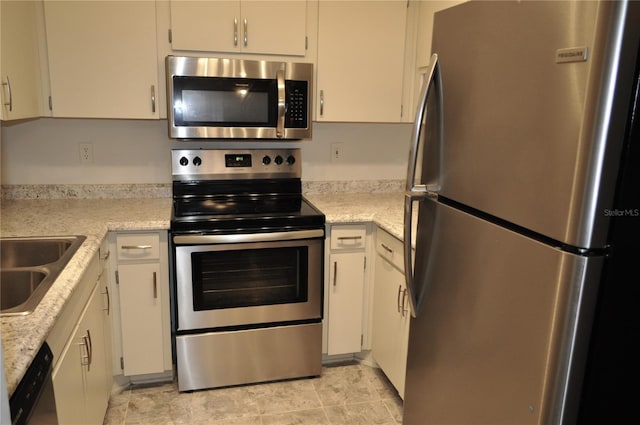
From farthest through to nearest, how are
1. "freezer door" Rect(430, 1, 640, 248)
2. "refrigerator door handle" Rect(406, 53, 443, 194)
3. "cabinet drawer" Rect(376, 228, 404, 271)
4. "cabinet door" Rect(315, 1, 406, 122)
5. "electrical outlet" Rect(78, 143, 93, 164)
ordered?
"electrical outlet" Rect(78, 143, 93, 164) < "cabinet door" Rect(315, 1, 406, 122) < "cabinet drawer" Rect(376, 228, 404, 271) < "refrigerator door handle" Rect(406, 53, 443, 194) < "freezer door" Rect(430, 1, 640, 248)

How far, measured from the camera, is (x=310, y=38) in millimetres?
2561

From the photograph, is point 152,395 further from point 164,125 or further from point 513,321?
point 513,321

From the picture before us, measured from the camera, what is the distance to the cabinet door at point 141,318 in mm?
2303

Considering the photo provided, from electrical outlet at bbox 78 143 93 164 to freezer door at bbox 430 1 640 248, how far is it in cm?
216

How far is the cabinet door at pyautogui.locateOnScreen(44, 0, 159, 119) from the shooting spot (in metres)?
2.28

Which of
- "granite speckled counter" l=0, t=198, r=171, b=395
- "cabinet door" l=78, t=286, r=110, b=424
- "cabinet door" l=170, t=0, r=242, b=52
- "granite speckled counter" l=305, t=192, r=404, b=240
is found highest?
"cabinet door" l=170, t=0, r=242, b=52

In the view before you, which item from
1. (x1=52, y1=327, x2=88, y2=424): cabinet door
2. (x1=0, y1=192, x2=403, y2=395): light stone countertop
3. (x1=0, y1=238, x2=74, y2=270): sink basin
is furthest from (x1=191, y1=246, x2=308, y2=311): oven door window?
(x1=52, y1=327, x2=88, y2=424): cabinet door

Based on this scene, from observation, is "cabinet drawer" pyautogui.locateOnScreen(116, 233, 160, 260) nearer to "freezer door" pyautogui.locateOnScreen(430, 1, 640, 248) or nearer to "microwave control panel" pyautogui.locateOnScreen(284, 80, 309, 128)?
"microwave control panel" pyautogui.locateOnScreen(284, 80, 309, 128)

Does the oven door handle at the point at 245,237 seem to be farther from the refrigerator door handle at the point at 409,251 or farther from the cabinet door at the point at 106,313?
the refrigerator door handle at the point at 409,251

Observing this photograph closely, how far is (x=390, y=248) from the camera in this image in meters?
2.34

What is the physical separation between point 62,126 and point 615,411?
2.72 meters

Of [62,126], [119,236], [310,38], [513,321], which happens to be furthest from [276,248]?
[513,321]

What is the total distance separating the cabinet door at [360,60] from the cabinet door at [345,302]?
2.57 ft

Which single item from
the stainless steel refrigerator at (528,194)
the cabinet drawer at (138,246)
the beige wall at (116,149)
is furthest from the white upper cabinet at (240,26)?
the stainless steel refrigerator at (528,194)
